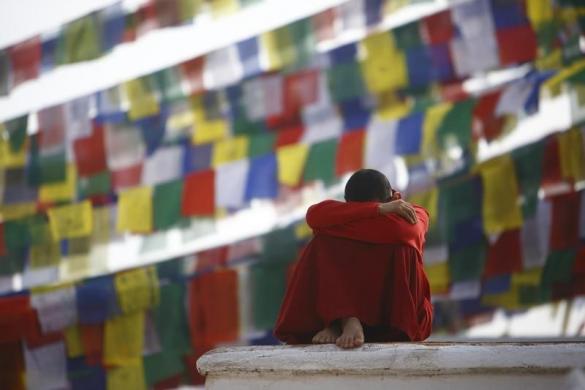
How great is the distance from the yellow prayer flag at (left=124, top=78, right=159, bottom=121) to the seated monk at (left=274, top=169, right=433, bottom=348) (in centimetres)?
499

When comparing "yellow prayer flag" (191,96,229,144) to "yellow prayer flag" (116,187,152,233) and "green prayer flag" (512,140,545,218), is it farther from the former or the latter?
"green prayer flag" (512,140,545,218)

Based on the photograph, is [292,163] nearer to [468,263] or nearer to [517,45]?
[468,263]

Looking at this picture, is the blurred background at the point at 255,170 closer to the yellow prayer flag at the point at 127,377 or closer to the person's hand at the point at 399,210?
the yellow prayer flag at the point at 127,377

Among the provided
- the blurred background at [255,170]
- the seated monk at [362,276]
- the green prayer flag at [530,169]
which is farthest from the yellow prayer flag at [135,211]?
the seated monk at [362,276]

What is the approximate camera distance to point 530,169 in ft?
23.2

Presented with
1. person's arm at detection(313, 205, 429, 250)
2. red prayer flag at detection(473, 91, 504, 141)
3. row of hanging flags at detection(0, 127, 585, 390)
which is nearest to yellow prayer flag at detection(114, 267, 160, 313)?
row of hanging flags at detection(0, 127, 585, 390)

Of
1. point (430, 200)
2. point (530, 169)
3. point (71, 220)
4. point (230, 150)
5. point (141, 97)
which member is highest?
point (141, 97)

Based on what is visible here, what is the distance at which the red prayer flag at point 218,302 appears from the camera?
7.29 m

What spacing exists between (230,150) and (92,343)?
1.90 metres

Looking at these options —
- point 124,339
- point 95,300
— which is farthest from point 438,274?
point 95,300

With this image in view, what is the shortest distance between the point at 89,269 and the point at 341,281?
4974mm

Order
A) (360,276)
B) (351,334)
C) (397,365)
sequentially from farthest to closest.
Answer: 1. (360,276)
2. (351,334)
3. (397,365)

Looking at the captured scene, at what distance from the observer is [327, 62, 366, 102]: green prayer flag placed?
310 inches

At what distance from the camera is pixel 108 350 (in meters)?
7.37
